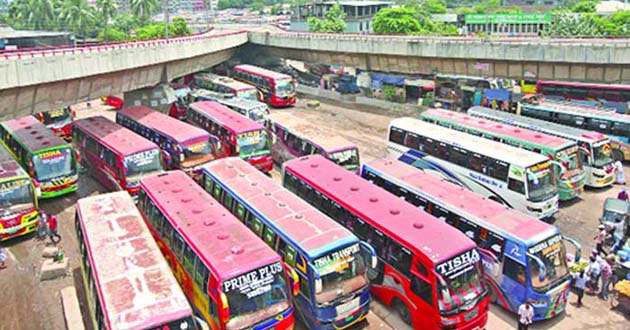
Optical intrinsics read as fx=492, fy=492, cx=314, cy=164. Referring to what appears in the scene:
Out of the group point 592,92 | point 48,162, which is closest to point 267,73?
point 48,162

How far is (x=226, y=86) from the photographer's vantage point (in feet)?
133

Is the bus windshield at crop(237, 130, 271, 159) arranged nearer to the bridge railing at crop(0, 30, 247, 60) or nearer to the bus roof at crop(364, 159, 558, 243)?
the bus roof at crop(364, 159, 558, 243)

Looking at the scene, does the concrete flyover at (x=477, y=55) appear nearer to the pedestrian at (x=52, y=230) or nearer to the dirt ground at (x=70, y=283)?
the dirt ground at (x=70, y=283)

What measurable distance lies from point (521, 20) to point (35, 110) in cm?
9235

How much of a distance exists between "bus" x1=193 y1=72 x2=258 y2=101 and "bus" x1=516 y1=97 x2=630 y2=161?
21209 mm

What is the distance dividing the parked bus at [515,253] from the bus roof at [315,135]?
777 centimetres

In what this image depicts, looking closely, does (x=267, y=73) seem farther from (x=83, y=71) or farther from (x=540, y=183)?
(x=540, y=183)

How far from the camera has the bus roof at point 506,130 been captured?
73.7ft

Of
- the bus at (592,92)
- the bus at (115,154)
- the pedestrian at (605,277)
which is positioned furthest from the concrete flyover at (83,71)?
the bus at (592,92)

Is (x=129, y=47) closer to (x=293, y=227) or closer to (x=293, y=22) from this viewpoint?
(x=293, y=227)

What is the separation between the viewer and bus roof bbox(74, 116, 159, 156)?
74.1ft

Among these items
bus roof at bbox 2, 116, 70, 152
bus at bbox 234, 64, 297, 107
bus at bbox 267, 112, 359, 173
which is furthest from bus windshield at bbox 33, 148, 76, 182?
bus at bbox 234, 64, 297, 107

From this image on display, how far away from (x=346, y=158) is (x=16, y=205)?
1399 centimetres

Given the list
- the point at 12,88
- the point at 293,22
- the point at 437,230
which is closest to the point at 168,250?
the point at 437,230
